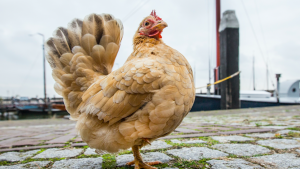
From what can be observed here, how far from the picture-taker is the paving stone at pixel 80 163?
2.11 meters

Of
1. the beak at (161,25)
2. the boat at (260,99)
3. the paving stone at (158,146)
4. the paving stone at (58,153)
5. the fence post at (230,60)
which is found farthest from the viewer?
the boat at (260,99)

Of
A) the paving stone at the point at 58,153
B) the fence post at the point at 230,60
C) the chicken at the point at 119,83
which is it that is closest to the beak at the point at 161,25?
the chicken at the point at 119,83

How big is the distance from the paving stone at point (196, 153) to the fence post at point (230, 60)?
7.92 meters

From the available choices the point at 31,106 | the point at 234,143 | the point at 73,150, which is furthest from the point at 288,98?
the point at 31,106

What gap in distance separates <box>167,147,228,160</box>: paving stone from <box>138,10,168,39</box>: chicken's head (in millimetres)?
1427

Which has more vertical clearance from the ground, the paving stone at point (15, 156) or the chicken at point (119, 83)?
the chicken at point (119, 83)

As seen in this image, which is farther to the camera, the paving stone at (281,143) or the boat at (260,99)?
the boat at (260,99)

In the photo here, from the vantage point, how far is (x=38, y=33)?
71.2 ft

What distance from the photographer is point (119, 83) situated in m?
1.94

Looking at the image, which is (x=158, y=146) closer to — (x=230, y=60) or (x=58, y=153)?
(x=58, y=153)

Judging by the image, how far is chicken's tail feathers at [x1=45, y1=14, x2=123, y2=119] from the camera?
2.56 m

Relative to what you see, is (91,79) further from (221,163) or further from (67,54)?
(221,163)

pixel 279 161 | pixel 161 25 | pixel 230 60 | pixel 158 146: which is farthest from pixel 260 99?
pixel 161 25

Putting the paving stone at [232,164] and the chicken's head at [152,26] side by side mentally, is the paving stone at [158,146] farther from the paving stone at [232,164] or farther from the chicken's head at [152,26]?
the chicken's head at [152,26]
